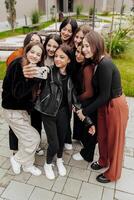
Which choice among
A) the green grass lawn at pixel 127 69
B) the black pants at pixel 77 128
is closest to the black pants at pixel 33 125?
the black pants at pixel 77 128

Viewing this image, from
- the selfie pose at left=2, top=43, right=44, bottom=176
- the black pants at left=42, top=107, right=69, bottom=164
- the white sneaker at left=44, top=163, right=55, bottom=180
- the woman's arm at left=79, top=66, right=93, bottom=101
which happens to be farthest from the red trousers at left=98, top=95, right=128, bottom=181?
the selfie pose at left=2, top=43, right=44, bottom=176

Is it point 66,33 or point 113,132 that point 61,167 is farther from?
point 66,33

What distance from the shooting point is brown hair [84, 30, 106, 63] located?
7.68 feet

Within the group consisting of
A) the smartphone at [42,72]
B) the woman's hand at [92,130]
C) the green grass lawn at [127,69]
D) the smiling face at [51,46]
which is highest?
the smiling face at [51,46]

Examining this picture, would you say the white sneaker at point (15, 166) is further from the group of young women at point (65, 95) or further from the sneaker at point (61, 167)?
the sneaker at point (61, 167)

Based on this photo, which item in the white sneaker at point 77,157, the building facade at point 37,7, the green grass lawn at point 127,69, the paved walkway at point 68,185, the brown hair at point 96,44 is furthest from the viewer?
the building facade at point 37,7

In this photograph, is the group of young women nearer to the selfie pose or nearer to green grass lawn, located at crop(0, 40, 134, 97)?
the selfie pose

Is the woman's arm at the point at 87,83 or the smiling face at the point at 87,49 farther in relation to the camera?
the woman's arm at the point at 87,83

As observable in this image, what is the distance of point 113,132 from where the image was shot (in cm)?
263

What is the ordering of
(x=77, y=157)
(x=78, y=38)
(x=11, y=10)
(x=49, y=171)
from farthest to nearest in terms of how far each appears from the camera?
(x=11, y=10) → (x=77, y=157) → (x=49, y=171) → (x=78, y=38)

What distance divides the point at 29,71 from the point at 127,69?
5766mm

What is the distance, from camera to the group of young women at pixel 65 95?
2.44 metres

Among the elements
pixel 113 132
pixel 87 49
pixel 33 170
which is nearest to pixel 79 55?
pixel 87 49

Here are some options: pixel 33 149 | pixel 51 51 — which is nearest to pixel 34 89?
pixel 51 51
